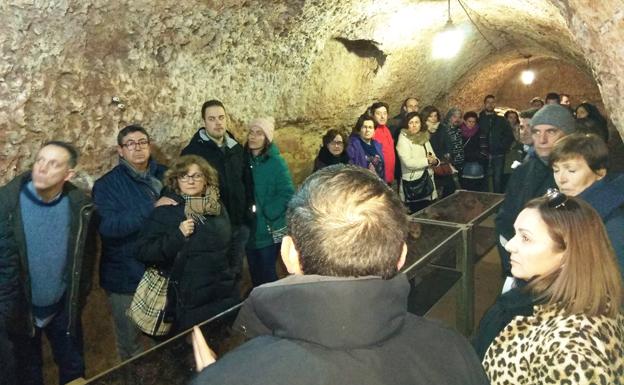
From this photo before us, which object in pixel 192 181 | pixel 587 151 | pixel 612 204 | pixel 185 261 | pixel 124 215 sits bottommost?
pixel 612 204

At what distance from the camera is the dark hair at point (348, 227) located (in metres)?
1.05

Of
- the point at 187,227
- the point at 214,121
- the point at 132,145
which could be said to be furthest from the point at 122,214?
the point at 214,121

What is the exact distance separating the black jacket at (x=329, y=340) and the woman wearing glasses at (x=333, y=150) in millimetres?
3792

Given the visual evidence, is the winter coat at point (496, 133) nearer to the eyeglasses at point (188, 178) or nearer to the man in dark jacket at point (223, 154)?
the man in dark jacket at point (223, 154)

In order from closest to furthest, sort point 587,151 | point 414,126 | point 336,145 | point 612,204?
point 612,204 < point 587,151 < point 336,145 < point 414,126

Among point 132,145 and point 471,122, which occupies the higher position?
point 132,145

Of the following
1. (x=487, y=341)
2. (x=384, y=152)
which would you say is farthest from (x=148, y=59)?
(x=487, y=341)

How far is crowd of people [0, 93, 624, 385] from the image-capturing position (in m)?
0.98

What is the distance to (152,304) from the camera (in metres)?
2.74

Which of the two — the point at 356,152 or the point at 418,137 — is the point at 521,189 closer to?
the point at 356,152

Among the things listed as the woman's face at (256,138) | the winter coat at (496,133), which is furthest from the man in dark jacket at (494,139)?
the woman's face at (256,138)

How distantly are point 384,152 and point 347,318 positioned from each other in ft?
14.7

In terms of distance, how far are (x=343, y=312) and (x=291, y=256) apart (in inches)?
8.6

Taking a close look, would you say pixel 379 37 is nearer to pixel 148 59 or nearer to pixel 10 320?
pixel 148 59
